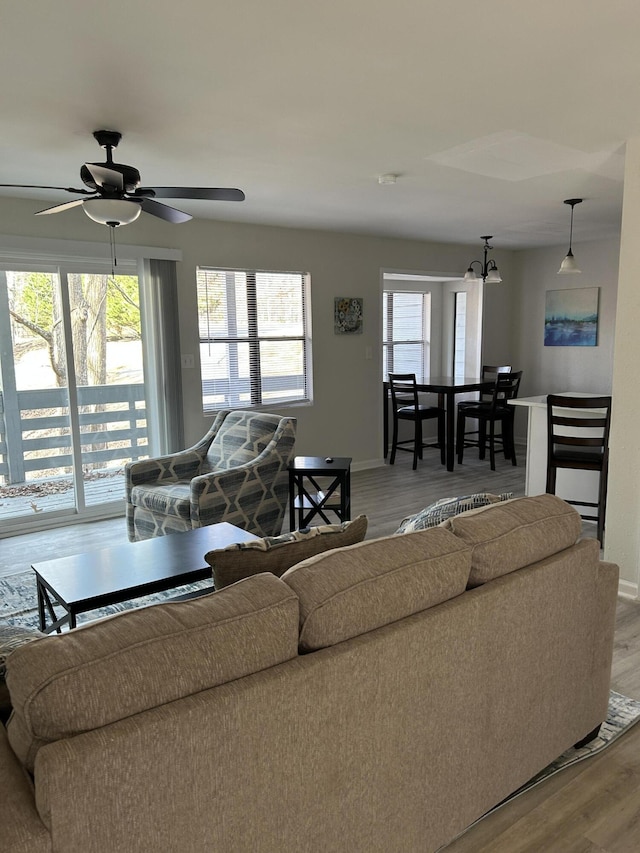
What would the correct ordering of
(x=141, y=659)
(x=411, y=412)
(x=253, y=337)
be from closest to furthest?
1. (x=141, y=659)
2. (x=253, y=337)
3. (x=411, y=412)

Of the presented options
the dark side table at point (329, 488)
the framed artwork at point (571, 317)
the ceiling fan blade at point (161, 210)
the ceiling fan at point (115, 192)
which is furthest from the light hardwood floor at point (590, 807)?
the framed artwork at point (571, 317)

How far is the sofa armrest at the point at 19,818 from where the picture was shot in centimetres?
92

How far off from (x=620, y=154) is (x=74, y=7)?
9.41ft

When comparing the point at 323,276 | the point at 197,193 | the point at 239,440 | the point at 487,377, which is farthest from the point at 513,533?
the point at 487,377

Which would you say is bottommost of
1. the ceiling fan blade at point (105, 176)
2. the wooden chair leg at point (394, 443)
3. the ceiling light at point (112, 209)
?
the wooden chair leg at point (394, 443)

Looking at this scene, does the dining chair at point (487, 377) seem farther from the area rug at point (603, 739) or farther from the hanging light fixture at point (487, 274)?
the area rug at point (603, 739)

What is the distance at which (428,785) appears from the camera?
1501 mm

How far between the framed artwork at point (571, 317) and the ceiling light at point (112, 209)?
18.5 ft

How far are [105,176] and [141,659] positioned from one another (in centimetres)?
223

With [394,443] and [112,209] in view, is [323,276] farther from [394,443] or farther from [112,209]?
[112,209]

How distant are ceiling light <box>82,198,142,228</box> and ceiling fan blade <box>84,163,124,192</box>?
0.19 feet

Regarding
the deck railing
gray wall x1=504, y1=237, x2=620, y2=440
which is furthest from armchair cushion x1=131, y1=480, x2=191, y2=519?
gray wall x1=504, y1=237, x2=620, y2=440

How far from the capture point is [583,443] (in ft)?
13.1

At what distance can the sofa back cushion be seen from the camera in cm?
417
